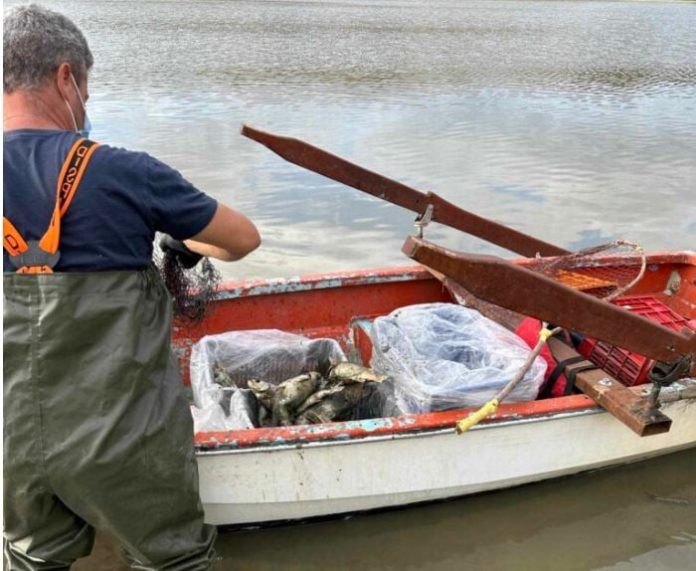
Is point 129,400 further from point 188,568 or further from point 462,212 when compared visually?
point 462,212

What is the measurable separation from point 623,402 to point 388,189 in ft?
5.94

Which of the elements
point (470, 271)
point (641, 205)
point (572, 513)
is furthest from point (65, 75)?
point (641, 205)

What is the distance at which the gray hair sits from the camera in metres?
1.96

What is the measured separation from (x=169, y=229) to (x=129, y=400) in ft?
1.77

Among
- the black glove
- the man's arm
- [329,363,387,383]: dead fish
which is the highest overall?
the man's arm

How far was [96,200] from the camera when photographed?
1.96 meters

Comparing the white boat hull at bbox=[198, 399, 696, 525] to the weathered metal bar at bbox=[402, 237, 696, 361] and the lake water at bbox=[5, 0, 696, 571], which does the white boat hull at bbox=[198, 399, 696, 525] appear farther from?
the weathered metal bar at bbox=[402, 237, 696, 361]

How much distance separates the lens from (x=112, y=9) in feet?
87.8

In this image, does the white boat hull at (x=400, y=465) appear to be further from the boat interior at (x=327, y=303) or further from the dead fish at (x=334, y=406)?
the boat interior at (x=327, y=303)

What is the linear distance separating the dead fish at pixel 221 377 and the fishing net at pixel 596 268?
7.02ft

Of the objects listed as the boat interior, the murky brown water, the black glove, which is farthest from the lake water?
the black glove

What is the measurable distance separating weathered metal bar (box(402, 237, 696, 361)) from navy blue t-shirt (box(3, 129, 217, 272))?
0.81 m

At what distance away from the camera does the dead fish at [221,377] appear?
3424mm

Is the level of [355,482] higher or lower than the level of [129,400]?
lower
